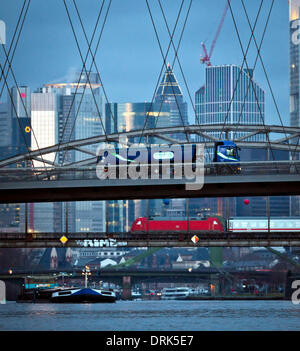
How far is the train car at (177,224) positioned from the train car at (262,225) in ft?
12.2

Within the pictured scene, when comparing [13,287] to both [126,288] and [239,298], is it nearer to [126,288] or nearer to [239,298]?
[126,288]

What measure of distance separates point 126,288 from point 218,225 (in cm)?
1824

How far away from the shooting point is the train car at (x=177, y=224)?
427 ft

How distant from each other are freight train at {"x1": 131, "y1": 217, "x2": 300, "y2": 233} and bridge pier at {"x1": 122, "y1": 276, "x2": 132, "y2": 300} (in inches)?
487

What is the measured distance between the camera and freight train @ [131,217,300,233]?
125 m

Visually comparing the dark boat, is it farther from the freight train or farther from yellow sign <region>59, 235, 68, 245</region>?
the freight train

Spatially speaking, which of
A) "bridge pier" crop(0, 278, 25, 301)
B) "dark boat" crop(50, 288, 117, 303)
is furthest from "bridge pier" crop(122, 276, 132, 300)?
"dark boat" crop(50, 288, 117, 303)

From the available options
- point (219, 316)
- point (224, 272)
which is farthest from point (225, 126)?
point (224, 272)

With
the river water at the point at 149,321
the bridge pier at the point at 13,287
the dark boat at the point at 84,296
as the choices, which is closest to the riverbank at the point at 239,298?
the bridge pier at the point at 13,287

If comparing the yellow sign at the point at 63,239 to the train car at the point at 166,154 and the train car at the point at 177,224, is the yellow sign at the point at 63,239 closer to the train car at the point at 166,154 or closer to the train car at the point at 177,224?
the train car at the point at 166,154

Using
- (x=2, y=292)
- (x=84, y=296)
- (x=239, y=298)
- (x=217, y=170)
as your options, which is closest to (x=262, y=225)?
(x=239, y=298)

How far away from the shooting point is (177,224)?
13175 cm
